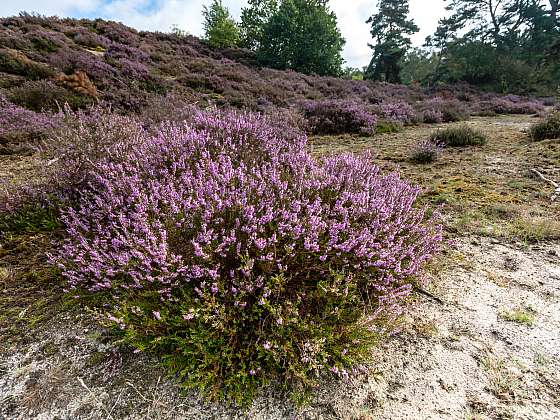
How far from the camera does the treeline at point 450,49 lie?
22953 mm

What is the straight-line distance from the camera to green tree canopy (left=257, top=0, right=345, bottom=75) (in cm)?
2414

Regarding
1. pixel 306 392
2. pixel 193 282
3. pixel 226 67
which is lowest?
pixel 306 392

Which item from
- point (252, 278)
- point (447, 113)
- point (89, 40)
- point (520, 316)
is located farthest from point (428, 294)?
point (89, 40)

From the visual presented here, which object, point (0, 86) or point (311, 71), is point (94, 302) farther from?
point (311, 71)

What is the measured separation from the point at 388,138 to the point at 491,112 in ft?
28.4

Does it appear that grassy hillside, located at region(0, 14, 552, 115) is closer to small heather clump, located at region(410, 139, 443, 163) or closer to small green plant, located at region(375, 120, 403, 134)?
small green plant, located at region(375, 120, 403, 134)

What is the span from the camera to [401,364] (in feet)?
5.88

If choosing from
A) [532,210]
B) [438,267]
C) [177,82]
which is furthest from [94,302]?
[177,82]

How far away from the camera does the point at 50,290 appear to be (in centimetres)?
226

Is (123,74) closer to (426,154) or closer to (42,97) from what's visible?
(42,97)

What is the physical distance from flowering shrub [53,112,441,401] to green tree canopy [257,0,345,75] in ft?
78.5

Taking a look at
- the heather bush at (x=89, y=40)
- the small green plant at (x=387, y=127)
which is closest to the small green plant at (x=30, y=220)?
the small green plant at (x=387, y=127)

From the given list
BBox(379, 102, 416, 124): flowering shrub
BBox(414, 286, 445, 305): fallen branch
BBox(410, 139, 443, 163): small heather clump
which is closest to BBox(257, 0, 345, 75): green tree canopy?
BBox(379, 102, 416, 124): flowering shrub

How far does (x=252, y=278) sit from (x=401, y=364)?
3.34 ft
